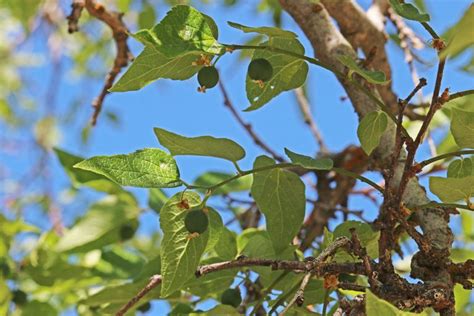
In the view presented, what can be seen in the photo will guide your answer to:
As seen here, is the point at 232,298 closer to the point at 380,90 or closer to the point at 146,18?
the point at 380,90

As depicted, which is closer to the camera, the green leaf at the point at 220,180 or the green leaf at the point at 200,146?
the green leaf at the point at 200,146

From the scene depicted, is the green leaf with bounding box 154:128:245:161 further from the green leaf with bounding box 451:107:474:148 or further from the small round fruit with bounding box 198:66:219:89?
the green leaf with bounding box 451:107:474:148

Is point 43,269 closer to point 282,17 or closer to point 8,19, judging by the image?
point 282,17

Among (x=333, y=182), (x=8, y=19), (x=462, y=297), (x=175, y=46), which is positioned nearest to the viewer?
(x=175, y=46)

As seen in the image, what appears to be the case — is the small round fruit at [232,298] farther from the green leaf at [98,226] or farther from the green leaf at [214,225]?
the green leaf at [98,226]

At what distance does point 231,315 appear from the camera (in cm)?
109

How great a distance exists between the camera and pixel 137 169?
93 centimetres

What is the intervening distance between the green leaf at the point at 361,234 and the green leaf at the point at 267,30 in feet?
0.89

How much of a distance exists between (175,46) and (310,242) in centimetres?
77

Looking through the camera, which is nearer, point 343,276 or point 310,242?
point 343,276

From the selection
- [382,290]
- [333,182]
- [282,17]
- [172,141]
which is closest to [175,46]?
[172,141]

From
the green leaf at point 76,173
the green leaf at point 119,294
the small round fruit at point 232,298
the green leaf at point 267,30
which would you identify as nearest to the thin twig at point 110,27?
the green leaf at point 76,173

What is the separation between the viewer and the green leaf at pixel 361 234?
1.06 meters

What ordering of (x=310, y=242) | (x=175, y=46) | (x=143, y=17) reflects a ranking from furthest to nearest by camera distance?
(x=143, y=17) < (x=310, y=242) < (x=175, y=46)
